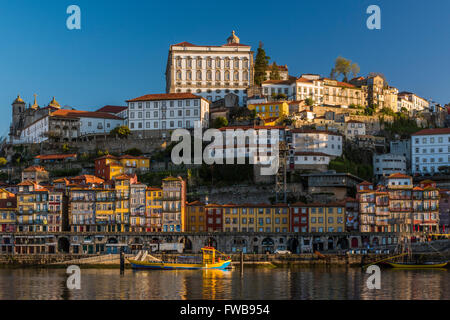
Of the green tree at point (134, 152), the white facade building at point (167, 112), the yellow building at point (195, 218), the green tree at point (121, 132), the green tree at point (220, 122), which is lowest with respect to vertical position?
the yellow building at point (195, 218)

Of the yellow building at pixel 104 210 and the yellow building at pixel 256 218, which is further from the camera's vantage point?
the yellow building at pixel 104 210

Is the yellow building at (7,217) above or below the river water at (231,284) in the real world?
above

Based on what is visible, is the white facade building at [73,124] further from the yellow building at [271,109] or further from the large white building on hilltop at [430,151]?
the large white building on hilltop at [430,151]

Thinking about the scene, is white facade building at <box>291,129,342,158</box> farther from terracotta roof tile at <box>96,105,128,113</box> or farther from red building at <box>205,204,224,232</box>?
terracotta roof tile at <box>96,105,128,113</box>

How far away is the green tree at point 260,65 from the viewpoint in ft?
449

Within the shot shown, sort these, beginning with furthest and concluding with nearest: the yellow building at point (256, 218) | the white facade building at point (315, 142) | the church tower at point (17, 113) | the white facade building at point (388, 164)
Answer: the church tower at point (17, 113)
the white facade building at point (388, 164)
the white facade building at point (315, 142)
the yellow building at point (256, 218)

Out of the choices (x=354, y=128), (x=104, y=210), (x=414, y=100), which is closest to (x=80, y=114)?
(x=104, y=210)

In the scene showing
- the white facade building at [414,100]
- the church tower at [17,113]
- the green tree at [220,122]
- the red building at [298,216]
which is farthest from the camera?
the church tower at [17,113]

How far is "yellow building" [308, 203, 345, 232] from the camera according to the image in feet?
302

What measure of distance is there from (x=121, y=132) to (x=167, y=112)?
822 cm

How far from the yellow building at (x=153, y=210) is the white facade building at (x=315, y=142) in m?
23.5

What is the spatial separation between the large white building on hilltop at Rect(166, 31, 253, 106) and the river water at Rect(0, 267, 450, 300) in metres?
56.3

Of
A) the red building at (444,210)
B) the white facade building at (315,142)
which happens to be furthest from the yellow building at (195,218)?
the red building at (444,210)
